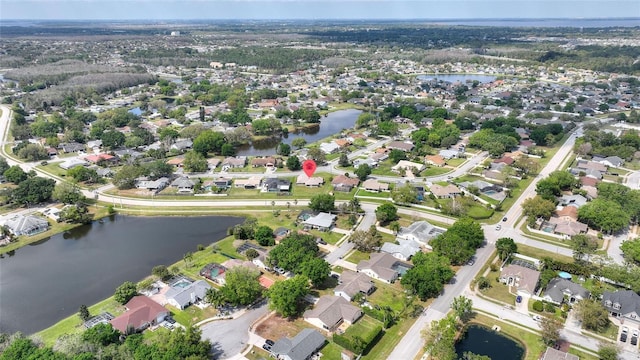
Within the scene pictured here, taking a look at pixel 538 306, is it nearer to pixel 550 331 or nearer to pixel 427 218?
pixel 550 331

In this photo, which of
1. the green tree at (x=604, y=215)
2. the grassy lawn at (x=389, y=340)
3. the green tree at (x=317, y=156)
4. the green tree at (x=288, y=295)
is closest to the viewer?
the grassy lawn at (x=389, y=340)

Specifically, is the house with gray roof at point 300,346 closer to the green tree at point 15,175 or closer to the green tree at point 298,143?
the green tree at point 298,143

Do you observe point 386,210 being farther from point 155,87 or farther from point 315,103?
point 155,87

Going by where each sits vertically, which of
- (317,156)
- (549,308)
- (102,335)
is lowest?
(549,308)

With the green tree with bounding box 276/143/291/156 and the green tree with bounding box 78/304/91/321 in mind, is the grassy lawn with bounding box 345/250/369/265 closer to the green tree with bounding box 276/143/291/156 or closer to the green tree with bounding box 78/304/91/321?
the green tree with bounding box 78/304/91/321

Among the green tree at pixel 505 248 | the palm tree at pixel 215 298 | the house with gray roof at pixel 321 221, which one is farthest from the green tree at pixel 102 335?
the green tree at pixel 505 248

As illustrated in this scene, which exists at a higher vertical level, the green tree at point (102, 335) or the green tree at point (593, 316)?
the green tree at point (102, 335)

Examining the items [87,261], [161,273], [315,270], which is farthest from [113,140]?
[315,270]

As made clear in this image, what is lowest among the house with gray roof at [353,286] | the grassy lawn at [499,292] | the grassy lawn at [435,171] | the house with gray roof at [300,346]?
the grassy lawn at [499,292]
